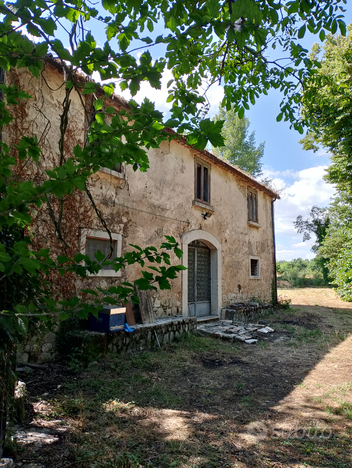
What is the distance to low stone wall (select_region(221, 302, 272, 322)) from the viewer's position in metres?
9.75

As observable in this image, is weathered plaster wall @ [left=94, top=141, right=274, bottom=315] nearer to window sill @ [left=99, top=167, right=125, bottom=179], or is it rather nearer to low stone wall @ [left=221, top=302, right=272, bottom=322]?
window sill @ [left=99, top=167, right=125, bottom=179]

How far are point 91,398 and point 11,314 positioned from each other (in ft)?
9.41

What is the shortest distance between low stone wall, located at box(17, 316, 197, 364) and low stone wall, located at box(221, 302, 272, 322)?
91.5 inches

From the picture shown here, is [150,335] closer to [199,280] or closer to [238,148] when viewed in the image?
[199,280]

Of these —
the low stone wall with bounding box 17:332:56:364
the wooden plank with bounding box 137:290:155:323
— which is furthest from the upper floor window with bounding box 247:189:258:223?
the low stone wall with bounding box 17:332:56:364

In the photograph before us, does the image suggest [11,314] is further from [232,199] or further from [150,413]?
[232,199]

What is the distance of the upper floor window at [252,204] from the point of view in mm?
12280

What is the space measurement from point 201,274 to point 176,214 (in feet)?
7.60

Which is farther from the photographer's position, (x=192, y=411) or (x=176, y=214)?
(x=176, y=214)

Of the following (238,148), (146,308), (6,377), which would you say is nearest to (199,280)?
(146,308)

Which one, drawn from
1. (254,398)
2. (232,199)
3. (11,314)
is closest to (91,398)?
(254,398)

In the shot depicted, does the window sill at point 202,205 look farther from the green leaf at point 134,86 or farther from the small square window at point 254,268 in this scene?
the green leaf at point 134,86

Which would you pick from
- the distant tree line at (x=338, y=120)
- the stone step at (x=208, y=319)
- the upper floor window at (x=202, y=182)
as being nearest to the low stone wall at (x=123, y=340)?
the stone step at (x=208, y=319)

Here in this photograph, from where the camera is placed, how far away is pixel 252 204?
497 inches
